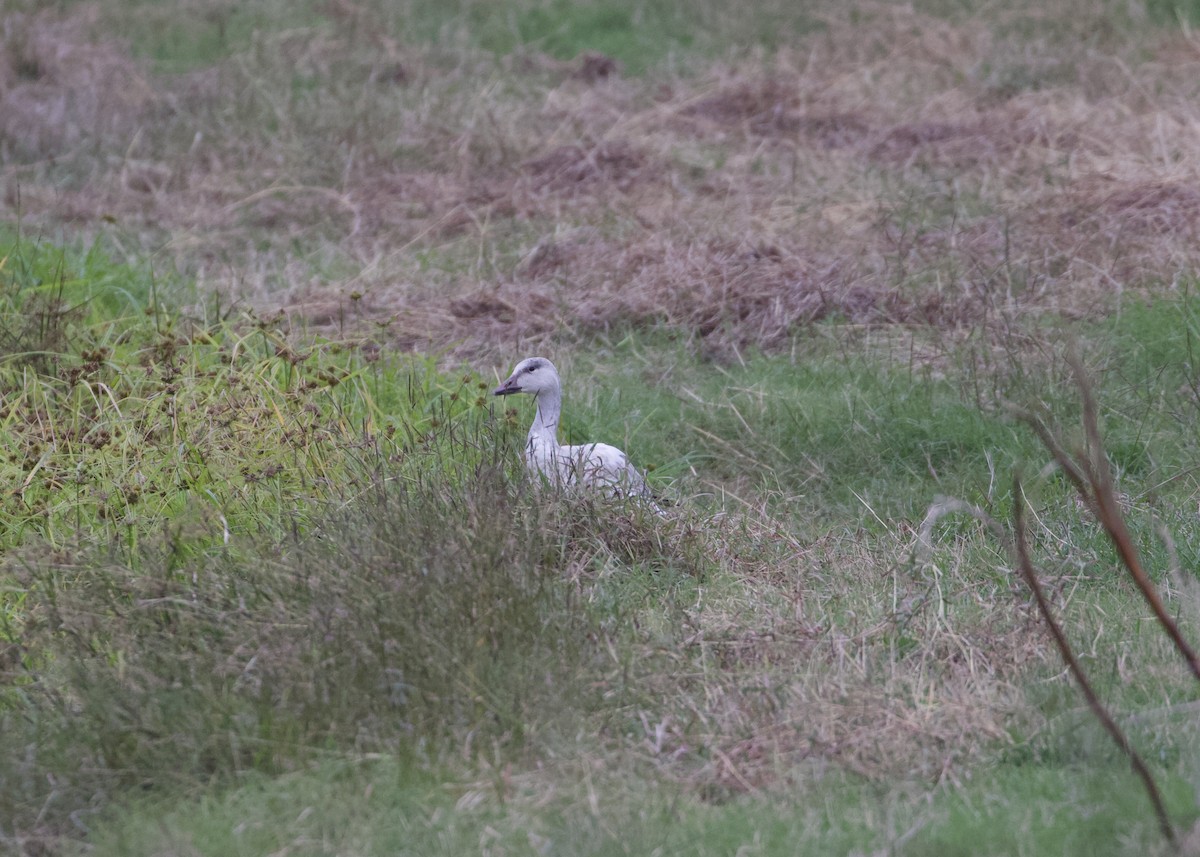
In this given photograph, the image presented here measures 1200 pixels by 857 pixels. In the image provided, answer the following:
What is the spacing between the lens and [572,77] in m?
11.6

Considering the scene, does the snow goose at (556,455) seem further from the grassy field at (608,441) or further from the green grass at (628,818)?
the green grass at (628,818)

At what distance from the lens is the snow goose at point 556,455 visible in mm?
4543

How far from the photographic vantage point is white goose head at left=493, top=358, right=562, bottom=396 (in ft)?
17.2

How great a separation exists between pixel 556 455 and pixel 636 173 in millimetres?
4666

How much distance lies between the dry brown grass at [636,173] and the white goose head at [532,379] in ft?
4.41

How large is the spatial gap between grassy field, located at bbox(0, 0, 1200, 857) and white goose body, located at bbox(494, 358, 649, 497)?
0.44 feet

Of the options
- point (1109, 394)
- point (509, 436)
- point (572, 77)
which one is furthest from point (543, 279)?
point (572, 77)

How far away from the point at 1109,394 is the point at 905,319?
1.21 m

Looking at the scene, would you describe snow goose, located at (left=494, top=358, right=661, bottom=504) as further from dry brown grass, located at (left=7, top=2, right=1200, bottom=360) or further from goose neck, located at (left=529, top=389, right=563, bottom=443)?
dry brown grass, located at (left=7, top=2, right=1200, bottom=360)

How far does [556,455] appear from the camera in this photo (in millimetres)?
4789

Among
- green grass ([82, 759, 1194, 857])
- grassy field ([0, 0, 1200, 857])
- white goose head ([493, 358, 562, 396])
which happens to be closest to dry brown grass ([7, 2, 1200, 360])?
grassy field ([0, 0, 1200, 857])

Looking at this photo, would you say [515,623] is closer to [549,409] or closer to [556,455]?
[556,455]

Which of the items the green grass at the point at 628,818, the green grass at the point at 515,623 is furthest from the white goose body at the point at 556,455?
the green grass at the point at 628,818

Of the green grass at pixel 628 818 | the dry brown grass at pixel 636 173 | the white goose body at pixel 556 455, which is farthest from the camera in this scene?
the dry brown grass at pixel 636 173
